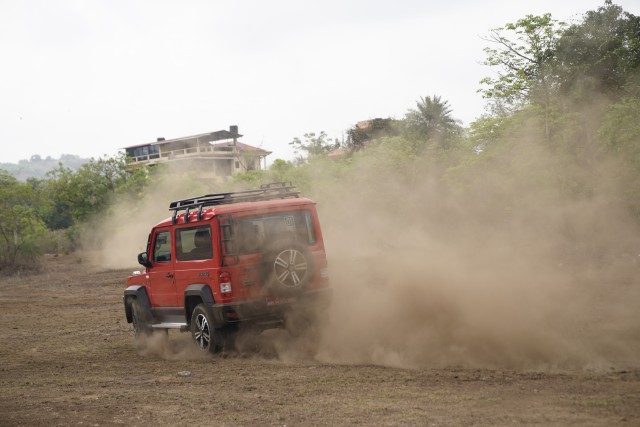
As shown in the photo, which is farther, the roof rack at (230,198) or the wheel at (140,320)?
the wheel at (140,320)

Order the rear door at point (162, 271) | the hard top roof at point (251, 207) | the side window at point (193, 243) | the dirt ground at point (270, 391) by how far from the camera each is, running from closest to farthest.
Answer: the dirt ground at point (270, 391)
the hard top roof at point (251, 207)
the side window at point (193, 243)
the rear door at point (162, 271)

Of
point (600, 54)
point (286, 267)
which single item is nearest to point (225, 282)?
point (286, 267)

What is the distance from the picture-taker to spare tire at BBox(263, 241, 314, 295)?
10070mm

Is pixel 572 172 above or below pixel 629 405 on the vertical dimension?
above

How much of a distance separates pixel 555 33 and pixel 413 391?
73.6ft

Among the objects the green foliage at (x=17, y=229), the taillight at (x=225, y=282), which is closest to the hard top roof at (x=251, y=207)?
the taillight at (x=225, y=282)

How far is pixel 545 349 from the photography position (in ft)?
26.8

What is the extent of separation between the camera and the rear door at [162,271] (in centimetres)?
1130

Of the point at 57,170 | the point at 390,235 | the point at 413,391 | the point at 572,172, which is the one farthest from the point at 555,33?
the point at 57,170

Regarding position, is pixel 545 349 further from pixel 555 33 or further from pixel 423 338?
pixel 555 33

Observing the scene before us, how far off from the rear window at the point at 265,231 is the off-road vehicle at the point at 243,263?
14mm

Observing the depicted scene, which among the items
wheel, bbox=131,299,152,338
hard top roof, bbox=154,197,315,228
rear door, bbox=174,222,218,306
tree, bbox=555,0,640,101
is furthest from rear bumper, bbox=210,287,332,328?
tree, bbox=555,0,640,101

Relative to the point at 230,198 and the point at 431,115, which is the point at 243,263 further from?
the point at 431,115

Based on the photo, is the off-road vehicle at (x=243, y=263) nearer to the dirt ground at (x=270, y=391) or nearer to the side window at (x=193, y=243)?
the side window at (x=193, y=243)
